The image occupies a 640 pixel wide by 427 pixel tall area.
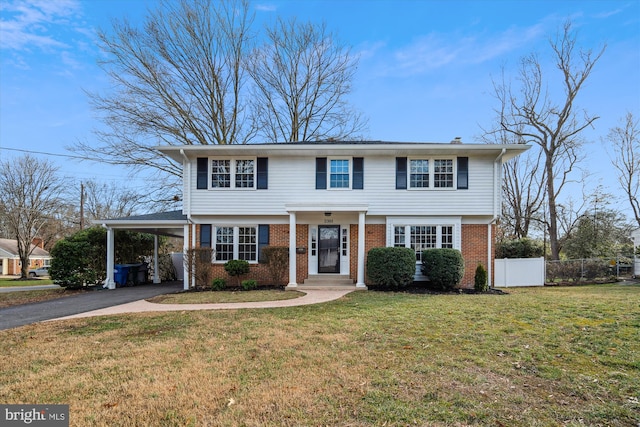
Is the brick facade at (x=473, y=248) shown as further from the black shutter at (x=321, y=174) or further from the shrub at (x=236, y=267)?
the shrub at (x=236, y=267)

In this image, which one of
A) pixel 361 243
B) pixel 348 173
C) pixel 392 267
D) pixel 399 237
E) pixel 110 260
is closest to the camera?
pixel 392 267

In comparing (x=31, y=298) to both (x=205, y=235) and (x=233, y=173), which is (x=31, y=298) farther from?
(x=233, y=173)

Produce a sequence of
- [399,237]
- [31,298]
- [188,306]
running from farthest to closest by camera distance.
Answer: [399,237] → [31,298] → [188,306]

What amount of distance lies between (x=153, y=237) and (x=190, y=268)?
5.84m

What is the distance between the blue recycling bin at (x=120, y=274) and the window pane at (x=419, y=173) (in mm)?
12290

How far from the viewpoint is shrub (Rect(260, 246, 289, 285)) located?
12741mm

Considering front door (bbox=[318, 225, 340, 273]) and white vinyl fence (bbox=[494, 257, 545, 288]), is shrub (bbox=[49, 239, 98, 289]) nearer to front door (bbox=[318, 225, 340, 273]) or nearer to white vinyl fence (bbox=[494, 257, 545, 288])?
front door (bbox=[318, 225, 340, 273])

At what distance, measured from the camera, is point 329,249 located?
1367cm

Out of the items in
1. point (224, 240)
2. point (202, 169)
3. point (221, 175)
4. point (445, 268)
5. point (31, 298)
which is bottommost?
point (31, 298)

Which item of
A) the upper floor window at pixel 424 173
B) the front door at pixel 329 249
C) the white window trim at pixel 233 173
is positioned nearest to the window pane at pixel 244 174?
the white window trim at pixel 233 173

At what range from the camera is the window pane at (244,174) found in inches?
527

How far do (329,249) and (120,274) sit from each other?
891cm

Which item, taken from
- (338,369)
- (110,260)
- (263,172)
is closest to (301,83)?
(263,172)

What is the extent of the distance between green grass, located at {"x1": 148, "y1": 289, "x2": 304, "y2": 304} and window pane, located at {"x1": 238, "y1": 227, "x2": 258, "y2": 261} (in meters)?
1.90
